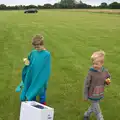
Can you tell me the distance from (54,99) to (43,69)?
202cm

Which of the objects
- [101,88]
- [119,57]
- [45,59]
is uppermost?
[45,59]

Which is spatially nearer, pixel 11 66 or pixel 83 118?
pixel 83 118

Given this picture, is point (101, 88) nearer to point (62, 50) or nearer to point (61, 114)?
point (61, 114)

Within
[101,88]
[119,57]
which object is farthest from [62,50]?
[101,88]

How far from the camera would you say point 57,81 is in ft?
35.0

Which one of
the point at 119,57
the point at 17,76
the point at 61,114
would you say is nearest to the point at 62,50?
the point at 119,57

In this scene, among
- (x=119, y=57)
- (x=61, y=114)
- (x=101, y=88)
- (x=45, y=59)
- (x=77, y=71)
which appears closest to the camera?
(x=101, y=88)

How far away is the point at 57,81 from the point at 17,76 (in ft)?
4.64

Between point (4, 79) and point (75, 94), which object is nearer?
point (75, 94)

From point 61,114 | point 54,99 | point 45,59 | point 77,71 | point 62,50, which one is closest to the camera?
point 45,59

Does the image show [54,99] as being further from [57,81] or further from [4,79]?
[4,79]

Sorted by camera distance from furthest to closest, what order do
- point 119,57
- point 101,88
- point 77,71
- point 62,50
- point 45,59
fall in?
point 62,50 → point 119,57 → point 77,71 → point 45,59 → point 101,88

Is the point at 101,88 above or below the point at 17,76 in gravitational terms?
above

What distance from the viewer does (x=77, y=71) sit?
1220 cm
